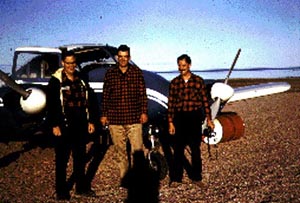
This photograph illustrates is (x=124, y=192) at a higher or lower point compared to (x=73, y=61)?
lower

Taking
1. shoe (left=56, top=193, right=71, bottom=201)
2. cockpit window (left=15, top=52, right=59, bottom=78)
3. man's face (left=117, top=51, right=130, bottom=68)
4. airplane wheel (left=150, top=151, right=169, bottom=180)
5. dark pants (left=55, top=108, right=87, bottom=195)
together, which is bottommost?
shoe (left=56, top=193, right=71, bottom=201)

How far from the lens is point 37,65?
9492 millimetres

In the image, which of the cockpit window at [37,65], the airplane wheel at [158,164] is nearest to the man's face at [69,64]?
the airplane wheel at [158,164]

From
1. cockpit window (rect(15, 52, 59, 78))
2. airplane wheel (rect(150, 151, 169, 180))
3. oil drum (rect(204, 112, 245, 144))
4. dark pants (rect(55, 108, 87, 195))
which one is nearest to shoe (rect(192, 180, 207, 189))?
airplane wheel (rect(150, 151, 169, 180))

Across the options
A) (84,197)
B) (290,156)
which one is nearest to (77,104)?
(84,197)

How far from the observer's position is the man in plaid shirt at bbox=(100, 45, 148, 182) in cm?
611

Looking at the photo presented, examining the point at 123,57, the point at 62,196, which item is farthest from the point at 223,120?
the point at 62,196

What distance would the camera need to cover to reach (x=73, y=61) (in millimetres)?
5805

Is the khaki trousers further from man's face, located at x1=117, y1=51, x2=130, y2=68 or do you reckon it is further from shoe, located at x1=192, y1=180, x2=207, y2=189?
shoe, located at x1=192, y1=180, x2=207, y2=189

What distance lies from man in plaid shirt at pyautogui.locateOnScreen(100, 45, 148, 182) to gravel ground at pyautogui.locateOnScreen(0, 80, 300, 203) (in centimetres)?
118

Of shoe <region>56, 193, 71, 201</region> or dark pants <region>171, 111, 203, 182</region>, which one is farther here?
dark pants <region>171, 111, 203, 182</region>

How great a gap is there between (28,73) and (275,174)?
610 centimetres

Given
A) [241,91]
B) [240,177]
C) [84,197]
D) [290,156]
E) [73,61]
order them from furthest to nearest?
[241,91] < [290,156] < [240,177] < [84,197] < [73,61]

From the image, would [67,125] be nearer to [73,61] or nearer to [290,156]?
[73,61]
